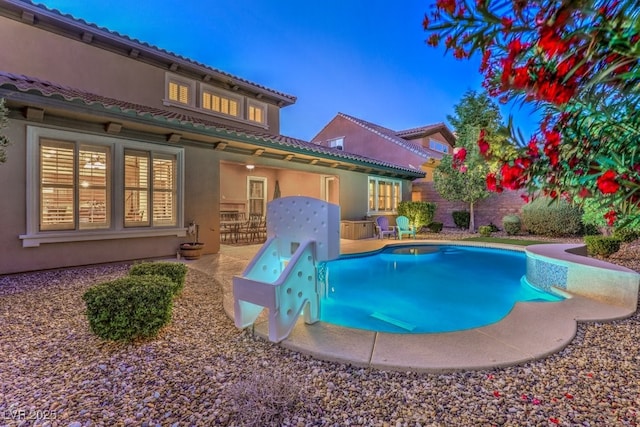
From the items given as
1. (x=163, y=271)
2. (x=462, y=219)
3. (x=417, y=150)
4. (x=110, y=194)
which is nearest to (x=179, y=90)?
(x=110, y=194)

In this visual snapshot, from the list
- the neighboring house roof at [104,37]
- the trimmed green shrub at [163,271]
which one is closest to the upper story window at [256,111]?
the neighboring house roof at [104,37]

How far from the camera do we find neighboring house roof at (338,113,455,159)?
65.4 feet

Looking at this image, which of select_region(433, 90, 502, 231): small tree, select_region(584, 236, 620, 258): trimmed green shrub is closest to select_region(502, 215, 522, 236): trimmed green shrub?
select_region(433, 90, 502, 231): small tree

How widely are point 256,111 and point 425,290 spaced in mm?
9038

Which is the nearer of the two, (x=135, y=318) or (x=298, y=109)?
(x=135, y=318)

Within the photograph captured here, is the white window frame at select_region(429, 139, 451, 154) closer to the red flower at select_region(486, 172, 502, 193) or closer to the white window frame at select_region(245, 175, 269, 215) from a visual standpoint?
the white window frame at select_region(245, 175, 269, 215)

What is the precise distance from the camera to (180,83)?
10.1 metres

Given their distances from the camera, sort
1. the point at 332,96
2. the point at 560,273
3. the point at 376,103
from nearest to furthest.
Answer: the point at 560,273
the point at 376,103
the point at 332,96

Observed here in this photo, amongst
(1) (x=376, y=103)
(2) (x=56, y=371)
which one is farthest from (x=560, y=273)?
(1) (x=376, y=103)

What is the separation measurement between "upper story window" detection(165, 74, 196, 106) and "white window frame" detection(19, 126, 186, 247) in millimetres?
2915

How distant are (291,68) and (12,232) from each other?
58625 mm

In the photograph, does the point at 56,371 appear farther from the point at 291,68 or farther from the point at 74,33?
the point at 291,68

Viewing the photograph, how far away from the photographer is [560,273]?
5.75 m

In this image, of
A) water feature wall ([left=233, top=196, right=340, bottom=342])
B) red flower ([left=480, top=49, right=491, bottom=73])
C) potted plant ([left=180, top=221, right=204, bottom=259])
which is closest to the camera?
red flower ([left=480, top=49, right=491, bottom=73])
